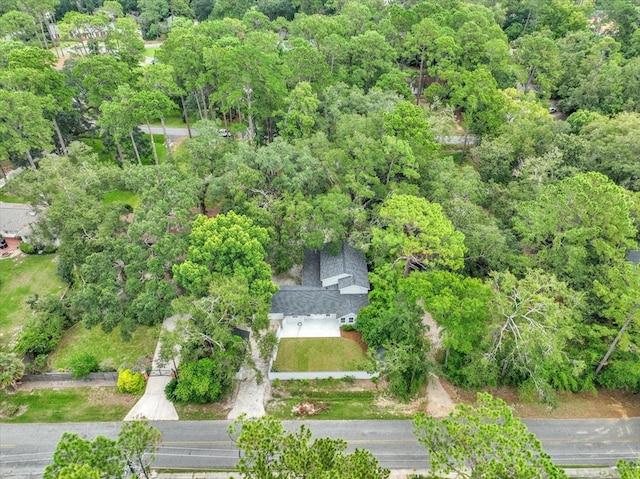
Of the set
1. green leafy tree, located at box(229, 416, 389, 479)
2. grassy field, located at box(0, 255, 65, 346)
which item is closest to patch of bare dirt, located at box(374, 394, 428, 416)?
Result: green leafy tree, located at box(229, 416, 389, 479)

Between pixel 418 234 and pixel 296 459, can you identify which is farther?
pixel 418 234

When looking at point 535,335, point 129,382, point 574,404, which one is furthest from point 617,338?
point 129,382

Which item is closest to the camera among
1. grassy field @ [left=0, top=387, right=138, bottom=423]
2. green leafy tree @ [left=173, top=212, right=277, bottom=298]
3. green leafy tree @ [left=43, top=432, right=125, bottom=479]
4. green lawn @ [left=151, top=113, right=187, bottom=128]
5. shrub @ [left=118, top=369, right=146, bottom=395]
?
green leafy tree @ [left=43, top=432, right=125, bottom=479]

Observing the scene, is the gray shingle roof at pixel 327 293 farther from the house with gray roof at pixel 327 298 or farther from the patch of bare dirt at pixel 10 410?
the patch of bare dirt at pixel 10 410

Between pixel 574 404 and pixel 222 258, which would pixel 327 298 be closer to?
pixel 222 258

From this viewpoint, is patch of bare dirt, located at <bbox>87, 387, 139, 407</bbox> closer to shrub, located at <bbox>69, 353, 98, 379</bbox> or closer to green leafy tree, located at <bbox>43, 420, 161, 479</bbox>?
shrub, located at <bbox>69, 353, 98, 379</bbox>

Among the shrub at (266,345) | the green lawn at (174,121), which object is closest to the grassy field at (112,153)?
the green lawn at (174,121)
